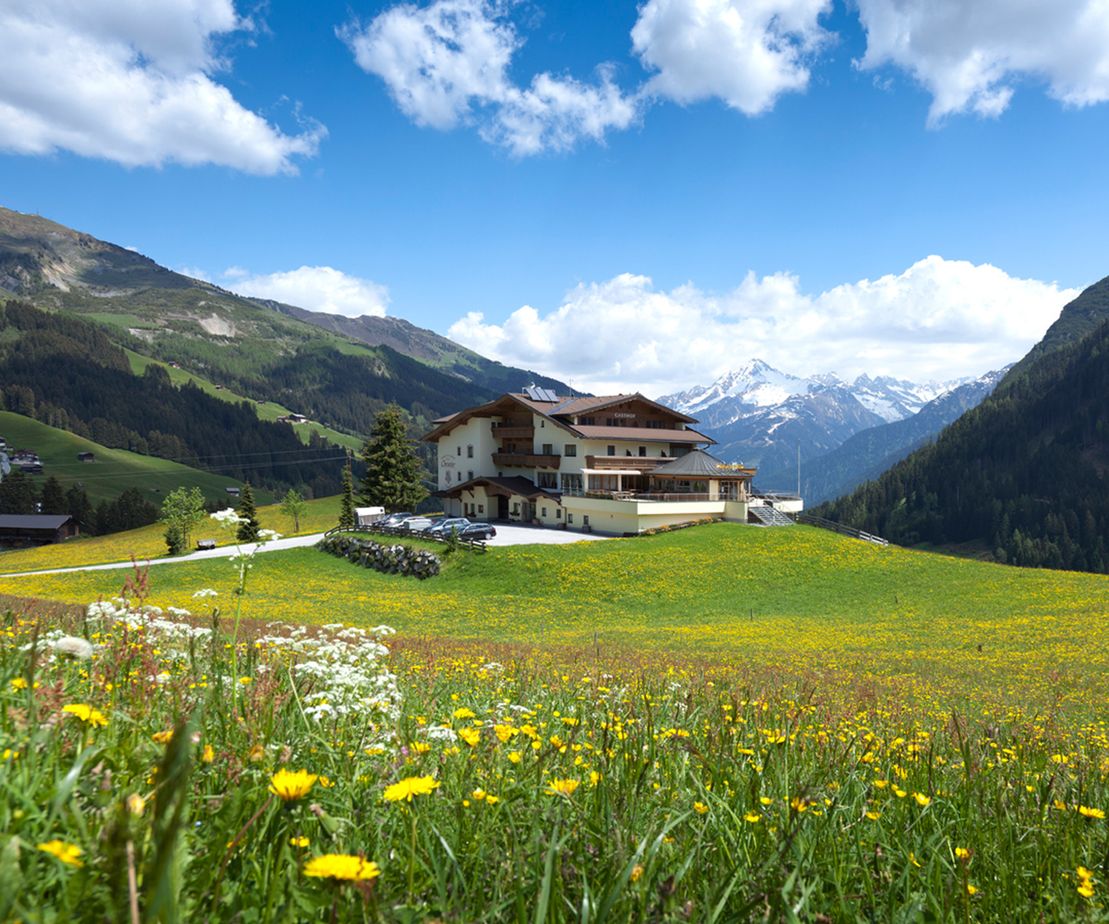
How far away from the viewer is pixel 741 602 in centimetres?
3647

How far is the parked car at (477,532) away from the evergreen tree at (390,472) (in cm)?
2099

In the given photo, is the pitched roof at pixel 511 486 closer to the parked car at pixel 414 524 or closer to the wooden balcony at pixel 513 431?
the wooden balcony at pixel 513 431

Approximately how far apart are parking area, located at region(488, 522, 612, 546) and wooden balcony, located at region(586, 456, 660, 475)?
7.12 metres

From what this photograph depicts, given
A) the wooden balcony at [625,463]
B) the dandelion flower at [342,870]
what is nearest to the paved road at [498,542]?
the wooden balcony at [625,463]

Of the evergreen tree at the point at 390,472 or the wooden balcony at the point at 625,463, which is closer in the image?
the wooden balcony at the point at 625,463

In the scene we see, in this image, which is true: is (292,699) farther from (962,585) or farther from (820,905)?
(962,585)

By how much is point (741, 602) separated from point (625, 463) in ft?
92.3

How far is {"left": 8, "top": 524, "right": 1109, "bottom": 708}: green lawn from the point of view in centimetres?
2055

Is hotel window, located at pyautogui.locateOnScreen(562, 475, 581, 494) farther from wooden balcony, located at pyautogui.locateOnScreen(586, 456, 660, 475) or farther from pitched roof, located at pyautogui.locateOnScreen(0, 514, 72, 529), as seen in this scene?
pitched roof, located at pyautogui.locateOnScreen(0, 514, 72, 529)

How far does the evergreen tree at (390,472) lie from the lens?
234 ft

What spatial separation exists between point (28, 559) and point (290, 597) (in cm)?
5707

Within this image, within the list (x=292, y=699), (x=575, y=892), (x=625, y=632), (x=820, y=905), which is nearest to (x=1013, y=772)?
(x=820, y=905)

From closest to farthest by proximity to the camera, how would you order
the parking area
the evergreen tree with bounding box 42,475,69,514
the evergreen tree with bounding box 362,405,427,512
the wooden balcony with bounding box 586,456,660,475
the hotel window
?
the parking area → the wooden balcony with bounding box 586,456,660,475 → the hotel window → the evergreen tree with bounding box 362,405,427,512 → the evergreen tree with bounding box 42,475,69,514

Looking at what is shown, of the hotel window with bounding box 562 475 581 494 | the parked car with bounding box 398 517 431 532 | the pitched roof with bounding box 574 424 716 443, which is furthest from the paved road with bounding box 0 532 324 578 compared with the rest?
the pitched roof with bounding box 574 424 716 443
